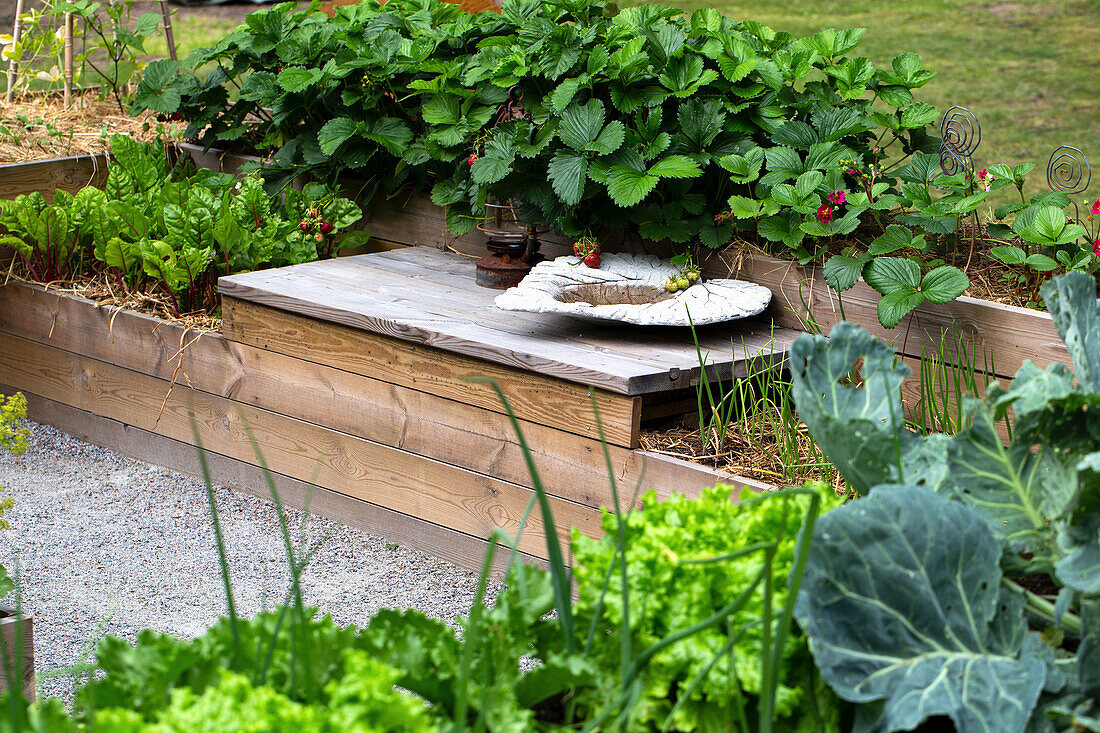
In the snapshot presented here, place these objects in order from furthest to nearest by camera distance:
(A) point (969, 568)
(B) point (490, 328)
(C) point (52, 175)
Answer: (C) point (52, 175), (B) point (490, 328), (A) point (969, 568)

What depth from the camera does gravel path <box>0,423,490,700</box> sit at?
2404mm

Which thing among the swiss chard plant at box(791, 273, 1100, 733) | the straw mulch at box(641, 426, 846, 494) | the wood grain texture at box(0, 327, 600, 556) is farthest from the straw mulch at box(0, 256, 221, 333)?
the swiss chard plant at box(791, 273, 1100, 733)

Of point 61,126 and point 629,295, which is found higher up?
point 61,126

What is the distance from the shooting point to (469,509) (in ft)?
8.61

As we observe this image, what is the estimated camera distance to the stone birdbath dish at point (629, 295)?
2.48 metres

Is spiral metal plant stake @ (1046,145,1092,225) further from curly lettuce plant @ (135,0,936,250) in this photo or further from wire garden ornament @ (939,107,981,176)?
curly lettuce plant @ (135,0,936,250)

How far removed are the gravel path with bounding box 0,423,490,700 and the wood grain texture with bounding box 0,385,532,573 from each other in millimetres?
33

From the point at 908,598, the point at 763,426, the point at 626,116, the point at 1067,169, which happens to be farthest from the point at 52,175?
the point at 908,598

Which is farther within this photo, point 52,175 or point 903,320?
point 52,175

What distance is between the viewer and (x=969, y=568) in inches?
35.4

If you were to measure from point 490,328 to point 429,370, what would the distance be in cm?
18

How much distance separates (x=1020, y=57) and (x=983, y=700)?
7.43 m

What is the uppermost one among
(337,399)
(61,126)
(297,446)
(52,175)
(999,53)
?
(999,53)

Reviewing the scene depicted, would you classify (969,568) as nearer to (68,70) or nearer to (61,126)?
(61,126)
